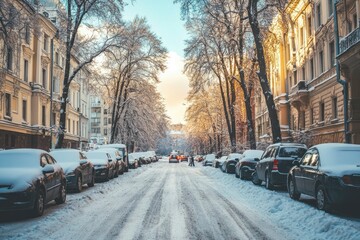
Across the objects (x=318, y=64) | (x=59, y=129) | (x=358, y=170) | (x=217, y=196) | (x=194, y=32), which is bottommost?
(x=217, y=196)

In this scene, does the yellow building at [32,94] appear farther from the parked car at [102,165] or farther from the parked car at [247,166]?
the parked car at [247,166]

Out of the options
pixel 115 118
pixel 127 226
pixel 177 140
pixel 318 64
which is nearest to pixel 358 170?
pixel 127 226

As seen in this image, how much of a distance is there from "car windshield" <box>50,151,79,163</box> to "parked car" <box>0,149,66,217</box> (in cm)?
516

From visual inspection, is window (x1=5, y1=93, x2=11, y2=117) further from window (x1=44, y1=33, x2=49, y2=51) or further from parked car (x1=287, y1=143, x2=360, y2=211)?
parked car (x1=287, y1=143, x2=360, y2=211)

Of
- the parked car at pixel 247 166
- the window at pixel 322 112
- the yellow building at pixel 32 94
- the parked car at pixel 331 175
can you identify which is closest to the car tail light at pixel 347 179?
the parked car at pixel 331 175

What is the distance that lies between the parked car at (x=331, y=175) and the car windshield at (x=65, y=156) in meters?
9.89

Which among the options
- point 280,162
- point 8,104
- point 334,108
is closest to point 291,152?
point 280,162

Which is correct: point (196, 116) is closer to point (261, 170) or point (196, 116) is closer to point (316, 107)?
point (316, 107)

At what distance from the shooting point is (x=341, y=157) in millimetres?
11344

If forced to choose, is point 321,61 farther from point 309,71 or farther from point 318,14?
point 318,14

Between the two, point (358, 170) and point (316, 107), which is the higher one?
point (316, 107)

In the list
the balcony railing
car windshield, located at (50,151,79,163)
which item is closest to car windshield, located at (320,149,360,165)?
the balcony railing

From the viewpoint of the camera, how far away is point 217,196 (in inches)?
623

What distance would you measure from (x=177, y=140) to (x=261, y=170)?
495ft
